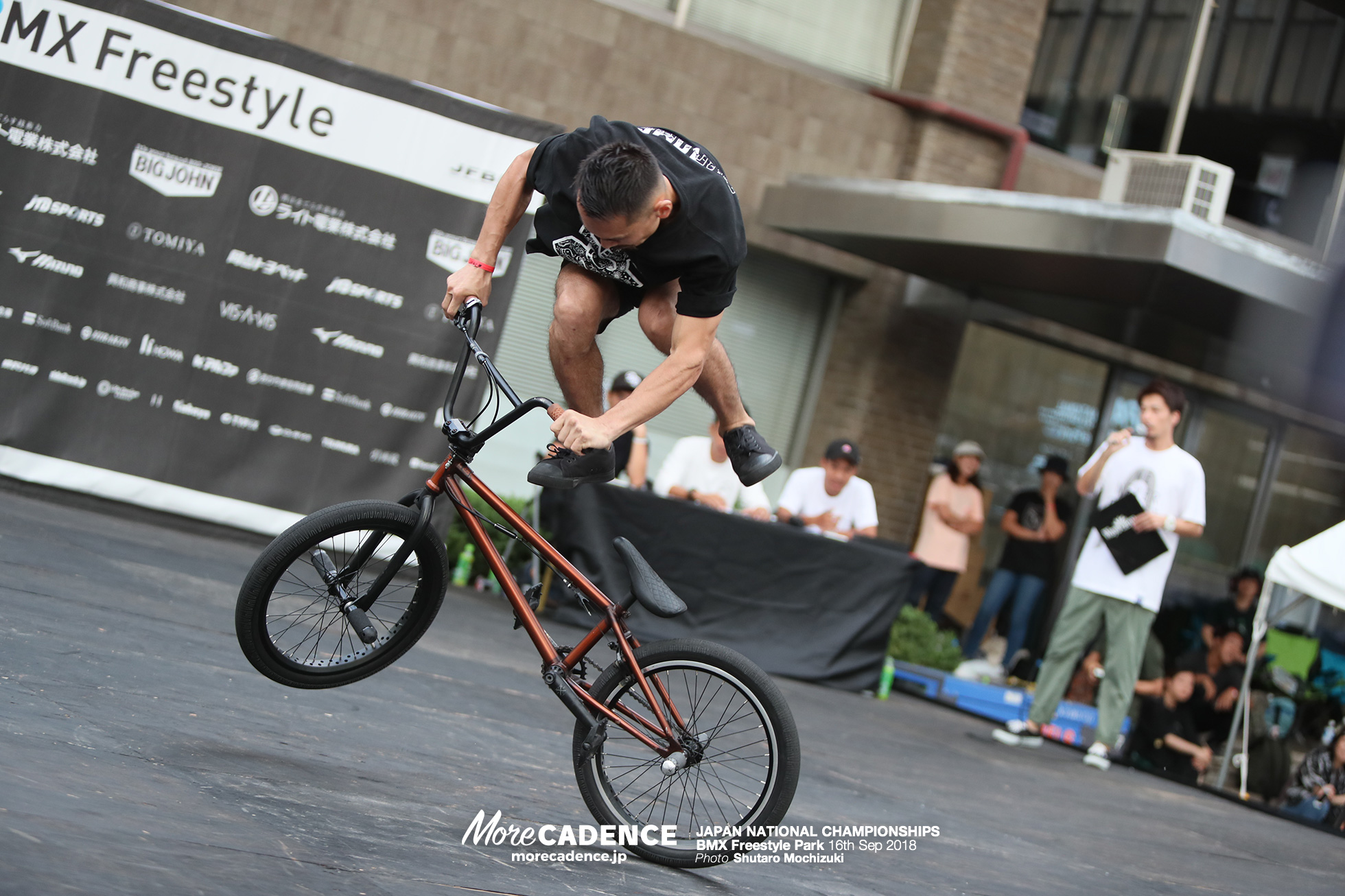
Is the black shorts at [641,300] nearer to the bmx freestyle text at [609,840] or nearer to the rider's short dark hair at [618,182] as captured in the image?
the rider's short dark hair at [618,182]

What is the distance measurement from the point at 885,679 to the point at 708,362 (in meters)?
5.74

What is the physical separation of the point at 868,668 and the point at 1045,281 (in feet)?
12.5

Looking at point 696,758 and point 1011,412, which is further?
point 1011,412

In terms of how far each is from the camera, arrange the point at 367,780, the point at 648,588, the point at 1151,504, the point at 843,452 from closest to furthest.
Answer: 1. the point at 648,588
2. the point at 367,780
3. the point at 1151,504
4. the point at 843,452

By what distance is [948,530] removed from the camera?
10734 millimetres

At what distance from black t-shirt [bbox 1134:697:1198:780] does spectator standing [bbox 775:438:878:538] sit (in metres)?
2.43

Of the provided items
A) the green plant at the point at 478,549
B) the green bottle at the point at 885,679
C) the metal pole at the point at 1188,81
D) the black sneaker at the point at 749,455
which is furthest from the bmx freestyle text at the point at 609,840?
the metal pole at the point at 1188,81

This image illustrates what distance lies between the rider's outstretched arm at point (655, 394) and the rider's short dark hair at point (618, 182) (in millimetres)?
448

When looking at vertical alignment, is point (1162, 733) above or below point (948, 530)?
below

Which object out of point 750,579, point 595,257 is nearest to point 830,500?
point 750,579

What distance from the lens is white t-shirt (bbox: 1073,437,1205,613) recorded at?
7926 mm

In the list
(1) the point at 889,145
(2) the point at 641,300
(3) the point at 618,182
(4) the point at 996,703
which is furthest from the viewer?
(1) the point at 889,145

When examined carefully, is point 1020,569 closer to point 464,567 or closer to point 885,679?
point 885,679

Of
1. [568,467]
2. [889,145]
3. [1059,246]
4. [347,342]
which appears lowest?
[568,467]
